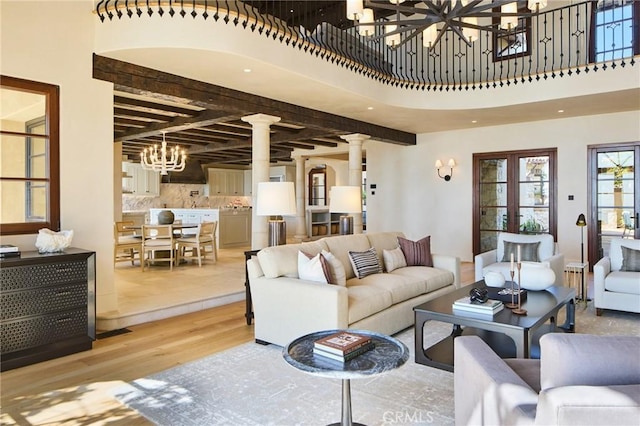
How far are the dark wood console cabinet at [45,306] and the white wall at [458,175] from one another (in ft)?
23.1

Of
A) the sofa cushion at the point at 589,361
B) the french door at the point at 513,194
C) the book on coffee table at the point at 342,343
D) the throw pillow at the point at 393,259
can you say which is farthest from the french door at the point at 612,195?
the sofa cushion at the point at 589,361

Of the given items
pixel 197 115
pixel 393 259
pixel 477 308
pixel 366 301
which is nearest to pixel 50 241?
pixel 366 301

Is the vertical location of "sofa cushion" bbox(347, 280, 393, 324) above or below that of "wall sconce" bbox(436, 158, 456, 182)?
below

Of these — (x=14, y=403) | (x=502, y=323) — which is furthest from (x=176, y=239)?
(x=502, y=323)

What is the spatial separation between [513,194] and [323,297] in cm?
619

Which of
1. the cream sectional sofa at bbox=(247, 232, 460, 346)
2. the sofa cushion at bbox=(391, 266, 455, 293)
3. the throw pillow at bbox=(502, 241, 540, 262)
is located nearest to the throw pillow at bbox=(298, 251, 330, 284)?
the cream sectional sofa at bbox=(247, 232, 460, 346)

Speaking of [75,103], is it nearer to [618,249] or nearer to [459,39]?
[459,39]

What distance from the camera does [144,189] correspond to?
12.4m

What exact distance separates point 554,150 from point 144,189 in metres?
10.5

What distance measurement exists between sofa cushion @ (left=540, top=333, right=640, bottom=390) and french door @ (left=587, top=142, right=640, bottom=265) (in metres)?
6.91

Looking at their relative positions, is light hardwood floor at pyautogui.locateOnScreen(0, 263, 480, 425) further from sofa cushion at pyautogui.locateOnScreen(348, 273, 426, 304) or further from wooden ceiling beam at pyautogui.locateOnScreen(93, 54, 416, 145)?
wooden ceiling beam at pyautogui.locateOnScreen(93, 54, 416, 145)

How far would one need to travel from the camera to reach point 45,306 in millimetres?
3383

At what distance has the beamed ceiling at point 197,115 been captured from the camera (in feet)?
15.0

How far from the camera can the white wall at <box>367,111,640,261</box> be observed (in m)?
7.39
